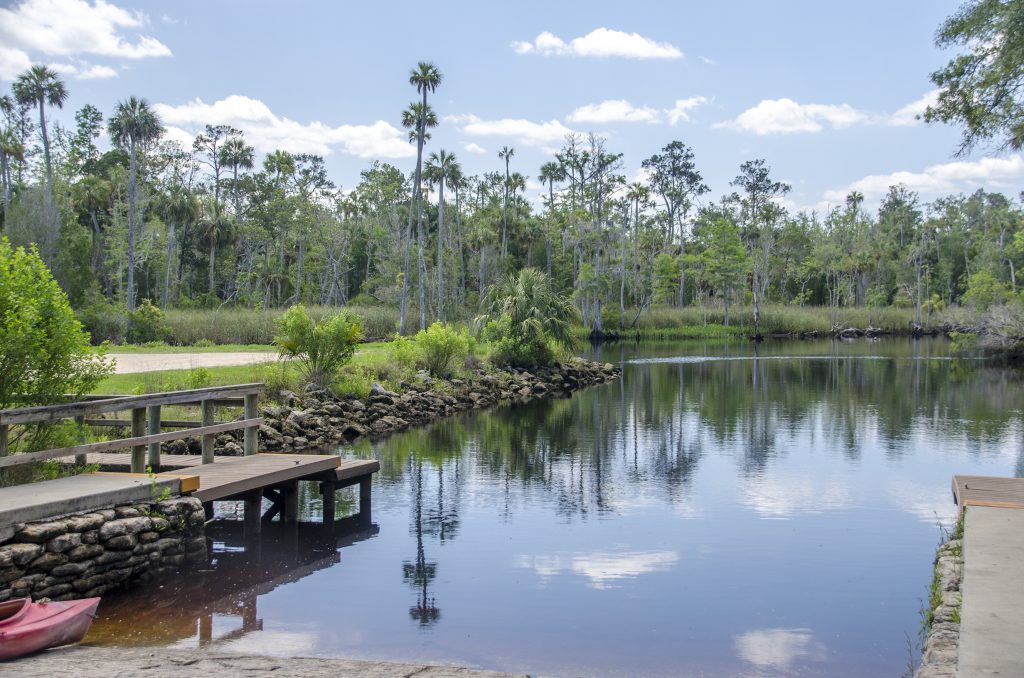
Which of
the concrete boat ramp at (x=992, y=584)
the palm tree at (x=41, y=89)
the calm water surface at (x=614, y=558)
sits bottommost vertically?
the calm water surface at (x=614, y=558)

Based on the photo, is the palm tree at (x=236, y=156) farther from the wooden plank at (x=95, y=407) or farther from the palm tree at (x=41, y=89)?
the wooden plank at (x=95, y=407)

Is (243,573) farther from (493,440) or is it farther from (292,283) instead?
(292,283)

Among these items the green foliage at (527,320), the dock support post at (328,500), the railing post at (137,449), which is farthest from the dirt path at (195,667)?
the green foliage at (527,320)

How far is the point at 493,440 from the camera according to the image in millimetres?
23688

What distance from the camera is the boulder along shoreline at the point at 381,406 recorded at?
68.1 feet

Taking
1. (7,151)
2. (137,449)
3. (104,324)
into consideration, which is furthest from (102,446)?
(7,151)

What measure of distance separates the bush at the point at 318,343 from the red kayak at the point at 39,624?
55.6 ft

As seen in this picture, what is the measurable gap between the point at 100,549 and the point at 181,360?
20844mm

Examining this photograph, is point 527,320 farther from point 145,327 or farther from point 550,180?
point 550,180

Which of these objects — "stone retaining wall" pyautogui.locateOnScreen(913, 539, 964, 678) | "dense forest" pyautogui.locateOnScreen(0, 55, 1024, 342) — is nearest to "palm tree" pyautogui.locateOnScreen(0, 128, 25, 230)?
"dense forest" pyautogui.locateOnScreen(0, 55, 1024, 342)

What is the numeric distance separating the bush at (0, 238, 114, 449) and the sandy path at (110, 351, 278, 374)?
497 inches

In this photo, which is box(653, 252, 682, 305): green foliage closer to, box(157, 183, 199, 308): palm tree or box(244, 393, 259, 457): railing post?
box(157, 183, 199, 308): palm tree

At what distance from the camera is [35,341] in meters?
11.2

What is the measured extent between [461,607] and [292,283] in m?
64.9
